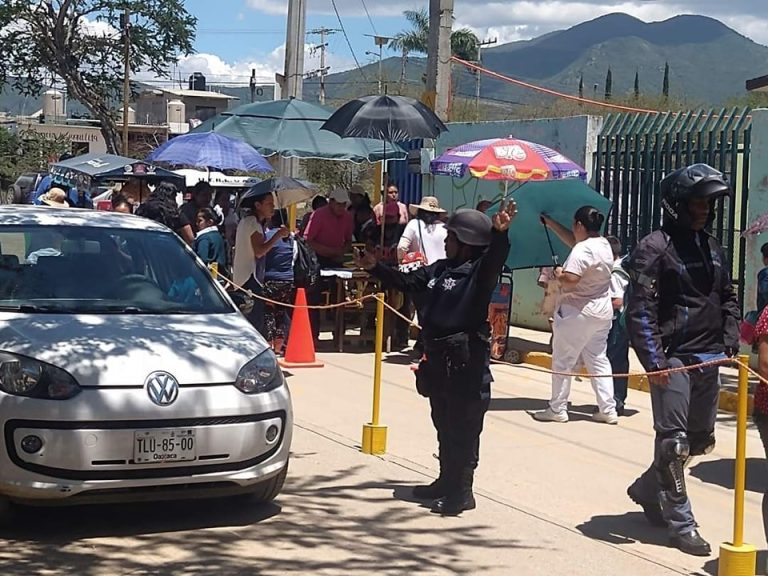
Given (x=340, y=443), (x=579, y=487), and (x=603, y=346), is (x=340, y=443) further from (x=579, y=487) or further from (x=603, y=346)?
(x=603, y=346)

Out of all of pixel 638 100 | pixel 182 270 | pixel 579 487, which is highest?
pixel 638 100

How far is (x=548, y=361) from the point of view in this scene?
513 inches

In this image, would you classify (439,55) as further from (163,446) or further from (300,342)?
(163,446)

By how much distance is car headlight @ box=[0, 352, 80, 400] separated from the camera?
5.79 meters

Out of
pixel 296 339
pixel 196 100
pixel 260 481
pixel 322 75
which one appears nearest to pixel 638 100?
pixel 296 339

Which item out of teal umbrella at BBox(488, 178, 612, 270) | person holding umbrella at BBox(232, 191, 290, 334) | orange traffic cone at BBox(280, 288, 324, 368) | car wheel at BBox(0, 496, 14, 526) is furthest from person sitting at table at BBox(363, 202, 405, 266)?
car wheel at BBox(0, 496, 14, 526)

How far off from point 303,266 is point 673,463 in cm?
708

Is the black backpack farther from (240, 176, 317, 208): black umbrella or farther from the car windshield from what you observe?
the car windshield

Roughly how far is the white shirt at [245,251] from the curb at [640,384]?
365cm

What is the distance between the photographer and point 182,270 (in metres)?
7.44

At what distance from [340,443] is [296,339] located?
12.4 feet

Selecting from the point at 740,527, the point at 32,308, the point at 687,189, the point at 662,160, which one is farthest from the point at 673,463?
the point at 662,160

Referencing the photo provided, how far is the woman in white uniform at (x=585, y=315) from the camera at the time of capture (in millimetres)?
9547

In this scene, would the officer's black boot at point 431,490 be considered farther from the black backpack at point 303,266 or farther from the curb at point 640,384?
the black backpack at point 303,266
